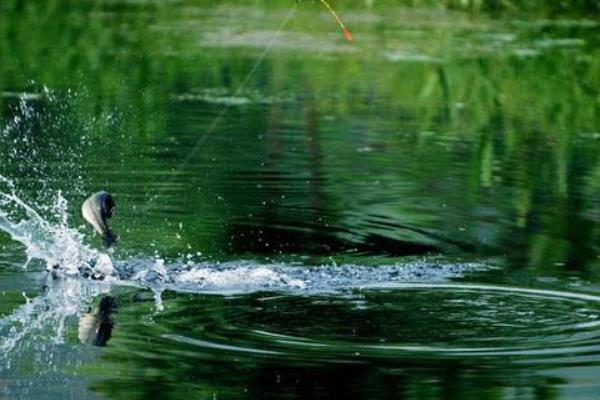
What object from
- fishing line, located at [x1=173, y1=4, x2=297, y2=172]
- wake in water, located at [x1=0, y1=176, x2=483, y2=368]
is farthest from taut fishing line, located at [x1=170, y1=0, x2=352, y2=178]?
wake in water, located at [x1=0, y1=176, x2=483, y2=368]

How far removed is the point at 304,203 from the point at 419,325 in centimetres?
332

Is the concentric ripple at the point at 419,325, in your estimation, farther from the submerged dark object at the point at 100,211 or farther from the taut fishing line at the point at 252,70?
the taut fishing line at the point at 252,70

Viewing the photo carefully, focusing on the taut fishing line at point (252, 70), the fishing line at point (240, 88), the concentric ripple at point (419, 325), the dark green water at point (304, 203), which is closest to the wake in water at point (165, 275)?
the dark green water at point (304, 203)

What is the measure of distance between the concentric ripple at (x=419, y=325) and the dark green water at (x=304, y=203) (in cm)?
2

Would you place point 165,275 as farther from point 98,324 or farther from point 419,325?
point 419,325

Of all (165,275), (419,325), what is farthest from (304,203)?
(419,325)

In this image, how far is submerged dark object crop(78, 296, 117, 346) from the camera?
7680 mm

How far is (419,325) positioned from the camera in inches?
→ 313

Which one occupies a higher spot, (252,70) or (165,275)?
(252,70)

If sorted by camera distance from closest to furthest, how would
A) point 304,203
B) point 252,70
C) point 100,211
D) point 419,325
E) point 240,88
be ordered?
point 419,325, point 100,211, point 304,203, point 240,88, point 252,70

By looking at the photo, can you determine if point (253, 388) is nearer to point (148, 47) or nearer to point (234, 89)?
point (234, 89)

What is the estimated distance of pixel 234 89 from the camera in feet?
53.6

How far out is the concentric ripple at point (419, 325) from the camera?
295 inches

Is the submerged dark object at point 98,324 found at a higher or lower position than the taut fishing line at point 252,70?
lower
